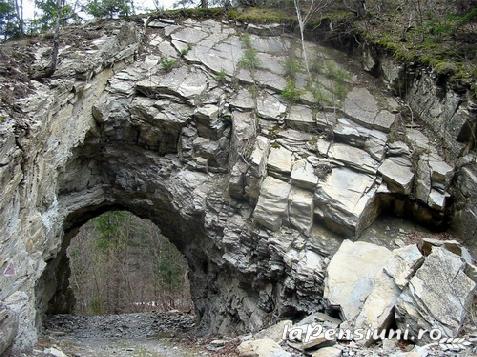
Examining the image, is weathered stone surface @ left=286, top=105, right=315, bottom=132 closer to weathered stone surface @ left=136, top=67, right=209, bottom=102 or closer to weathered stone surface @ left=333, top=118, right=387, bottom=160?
weathered stone surface @ left=333, top=118, right=387, bottom=160

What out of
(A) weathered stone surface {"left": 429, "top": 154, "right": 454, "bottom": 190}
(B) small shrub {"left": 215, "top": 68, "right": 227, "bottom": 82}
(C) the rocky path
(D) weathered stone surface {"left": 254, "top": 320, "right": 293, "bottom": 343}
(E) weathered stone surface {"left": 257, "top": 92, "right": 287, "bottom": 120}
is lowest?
(C) the rocky path

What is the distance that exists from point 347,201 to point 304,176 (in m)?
0.94

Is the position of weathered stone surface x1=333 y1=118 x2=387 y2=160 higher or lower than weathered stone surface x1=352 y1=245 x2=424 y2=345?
higher

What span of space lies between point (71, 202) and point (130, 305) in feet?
38.5

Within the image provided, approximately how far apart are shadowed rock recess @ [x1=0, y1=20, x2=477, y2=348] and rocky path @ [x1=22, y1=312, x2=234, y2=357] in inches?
30.5

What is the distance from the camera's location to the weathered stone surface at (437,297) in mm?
5824

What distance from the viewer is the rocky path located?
8.89m

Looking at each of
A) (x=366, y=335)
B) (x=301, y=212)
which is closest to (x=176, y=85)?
(x=301, y=212)

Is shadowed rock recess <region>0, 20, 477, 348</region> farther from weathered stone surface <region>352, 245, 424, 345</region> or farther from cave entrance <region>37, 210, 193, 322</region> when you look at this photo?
cave entrance <region>37, 210, 193, 322</region>


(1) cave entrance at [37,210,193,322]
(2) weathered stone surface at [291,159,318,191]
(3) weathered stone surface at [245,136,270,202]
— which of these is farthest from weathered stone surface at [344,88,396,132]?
(1) cave entrance at [37,210,193,322]

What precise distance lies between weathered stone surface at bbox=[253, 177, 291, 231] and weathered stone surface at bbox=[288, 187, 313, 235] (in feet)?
0.42

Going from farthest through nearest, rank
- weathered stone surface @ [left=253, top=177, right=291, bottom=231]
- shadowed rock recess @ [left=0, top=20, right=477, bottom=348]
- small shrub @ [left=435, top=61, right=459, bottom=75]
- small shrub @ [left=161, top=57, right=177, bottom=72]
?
1. small shrub @ [left=161, top=57, right=177, bottom=72]
2. small shrub @ [left=435, top=61, right=459, bottom=75]
3. weathered stone surface @ [left=253, top=177, right=291, bottom=231]
4. shadowed rock recess @ [left=0, top=20, right=477, bottom=348]

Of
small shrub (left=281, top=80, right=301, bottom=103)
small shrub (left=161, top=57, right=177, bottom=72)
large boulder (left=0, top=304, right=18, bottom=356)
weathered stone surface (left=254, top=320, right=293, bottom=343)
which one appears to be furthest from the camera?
small shrub (left=161, top=57, right=177, bottom=72)

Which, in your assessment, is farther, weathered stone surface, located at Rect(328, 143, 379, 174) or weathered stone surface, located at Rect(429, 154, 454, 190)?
weathered stone surface, located at Rect(328, 143, 379, 174)
